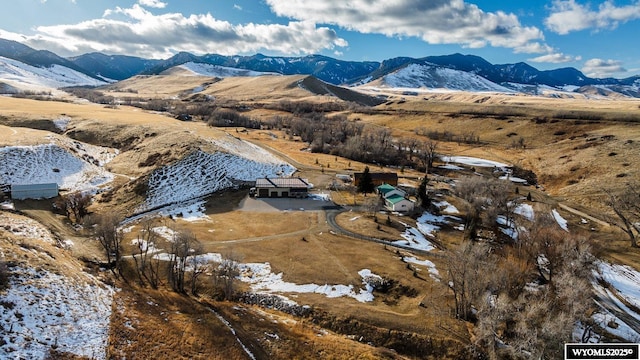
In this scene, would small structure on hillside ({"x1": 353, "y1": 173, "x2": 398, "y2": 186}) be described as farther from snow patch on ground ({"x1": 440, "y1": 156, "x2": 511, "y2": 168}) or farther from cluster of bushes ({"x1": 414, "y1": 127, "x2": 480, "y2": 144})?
cluster of bushes ({"x1": 414, "y1": 127, "x2": 480, "y2": 144})

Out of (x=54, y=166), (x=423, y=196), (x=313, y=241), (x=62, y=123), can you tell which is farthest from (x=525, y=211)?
(x=62, y=123)

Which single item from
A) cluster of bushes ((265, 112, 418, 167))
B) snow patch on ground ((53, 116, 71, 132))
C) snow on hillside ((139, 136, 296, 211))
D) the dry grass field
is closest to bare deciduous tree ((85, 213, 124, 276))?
the dry grass field

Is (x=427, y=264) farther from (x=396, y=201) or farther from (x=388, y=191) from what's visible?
(x=388, y=191)

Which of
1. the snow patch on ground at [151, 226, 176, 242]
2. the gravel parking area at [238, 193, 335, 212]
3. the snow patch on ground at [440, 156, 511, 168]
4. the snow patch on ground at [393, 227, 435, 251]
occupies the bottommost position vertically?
the snow patch on ground at [151, 226, 176, 242]

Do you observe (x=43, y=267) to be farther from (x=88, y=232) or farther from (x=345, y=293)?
(x=345, y=293)

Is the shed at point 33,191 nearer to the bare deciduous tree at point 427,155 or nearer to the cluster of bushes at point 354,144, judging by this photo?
the cluster of bushes at point 354,144

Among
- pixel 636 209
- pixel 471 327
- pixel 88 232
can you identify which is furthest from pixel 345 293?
pixel 636 209
